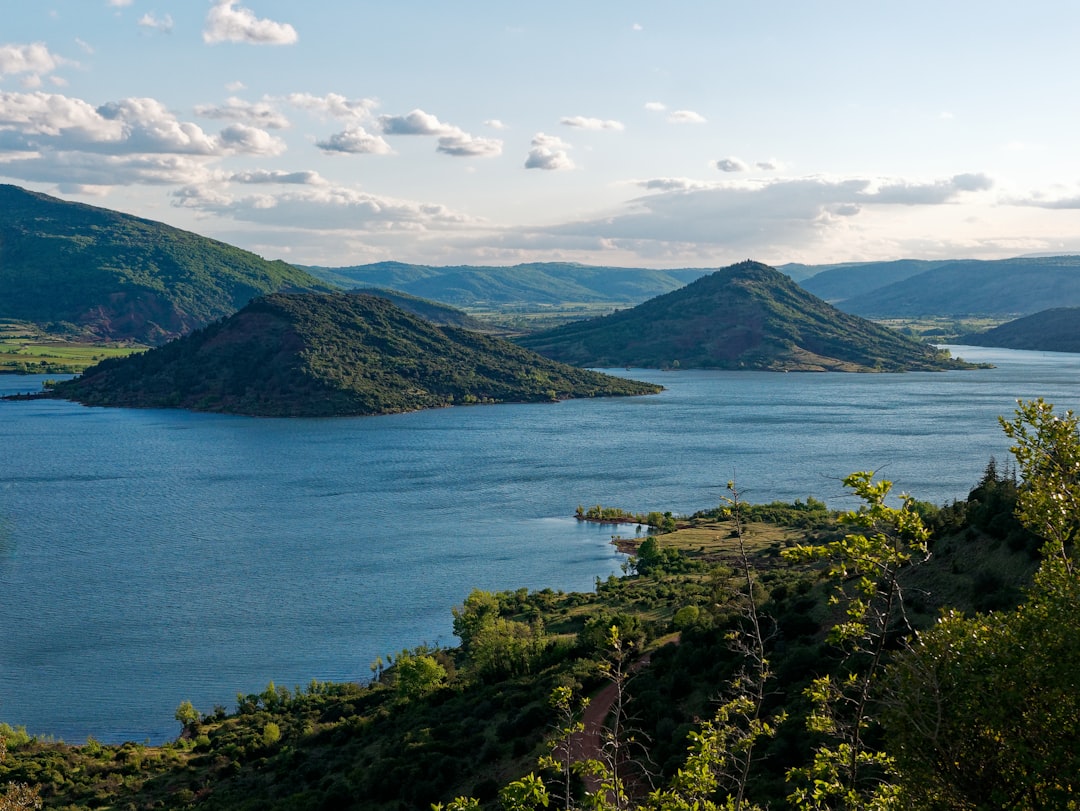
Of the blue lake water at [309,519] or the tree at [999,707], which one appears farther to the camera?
the blue lake water at [309,519]

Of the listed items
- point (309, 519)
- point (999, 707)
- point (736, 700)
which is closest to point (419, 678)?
point (736, 700)

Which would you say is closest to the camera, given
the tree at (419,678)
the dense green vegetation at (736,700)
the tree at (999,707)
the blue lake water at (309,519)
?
the tree at (999,707)

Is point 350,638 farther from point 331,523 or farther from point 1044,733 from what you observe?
point 1044,733

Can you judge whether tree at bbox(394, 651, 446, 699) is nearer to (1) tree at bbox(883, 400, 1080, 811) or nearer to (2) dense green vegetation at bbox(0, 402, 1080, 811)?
(2) dense green vegetation at bbox(0, 402, 1080, 811)

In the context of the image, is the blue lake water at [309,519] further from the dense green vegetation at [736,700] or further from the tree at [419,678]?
the tree at [419,678]

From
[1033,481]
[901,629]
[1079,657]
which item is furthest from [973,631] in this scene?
[901,629]

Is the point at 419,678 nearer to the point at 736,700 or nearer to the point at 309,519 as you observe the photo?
the point at 736,700

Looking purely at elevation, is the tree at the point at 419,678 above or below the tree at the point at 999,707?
below

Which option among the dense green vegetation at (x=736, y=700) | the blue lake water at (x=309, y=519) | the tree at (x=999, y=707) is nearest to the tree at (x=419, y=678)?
the dense green vegetation at (x=736, y=700)
